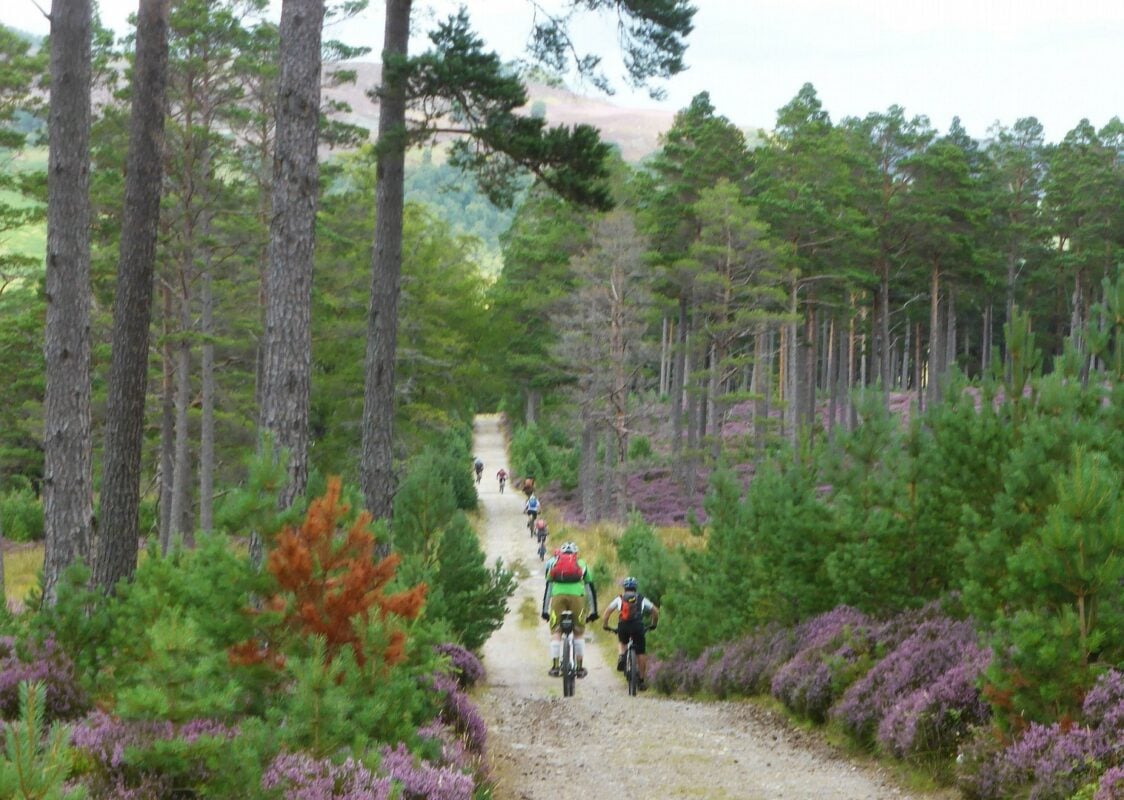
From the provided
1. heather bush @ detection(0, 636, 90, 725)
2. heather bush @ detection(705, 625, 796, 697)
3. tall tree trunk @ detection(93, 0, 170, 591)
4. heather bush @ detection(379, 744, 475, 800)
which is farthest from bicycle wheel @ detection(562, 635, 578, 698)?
heather bush @ detection(379, 744, 475, 800)

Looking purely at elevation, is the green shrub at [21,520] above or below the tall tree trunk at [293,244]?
below

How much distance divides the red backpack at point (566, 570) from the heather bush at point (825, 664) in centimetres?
324

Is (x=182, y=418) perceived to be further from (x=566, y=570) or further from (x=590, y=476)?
(x=590, y=476)

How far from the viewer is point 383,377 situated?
13797 mm

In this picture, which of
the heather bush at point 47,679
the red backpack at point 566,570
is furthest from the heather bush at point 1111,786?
the red backpack at point 566,570

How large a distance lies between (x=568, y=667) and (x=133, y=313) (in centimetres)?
719

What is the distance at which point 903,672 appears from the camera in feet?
33.8

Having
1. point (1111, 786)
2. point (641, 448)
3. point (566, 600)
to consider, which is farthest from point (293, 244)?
point (641, 448)

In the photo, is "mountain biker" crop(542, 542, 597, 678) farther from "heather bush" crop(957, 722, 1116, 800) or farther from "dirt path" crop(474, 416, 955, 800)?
"heather bush" crop(957, 722, 1116, 800)

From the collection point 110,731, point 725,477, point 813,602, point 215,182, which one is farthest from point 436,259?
point 110,731

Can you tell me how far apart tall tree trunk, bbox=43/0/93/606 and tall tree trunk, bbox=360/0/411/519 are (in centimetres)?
308

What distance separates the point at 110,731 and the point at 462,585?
34.6 ft

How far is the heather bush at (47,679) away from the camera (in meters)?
7.35

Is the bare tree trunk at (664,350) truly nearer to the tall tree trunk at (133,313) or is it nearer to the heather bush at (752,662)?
the heather bush at (752,662)
